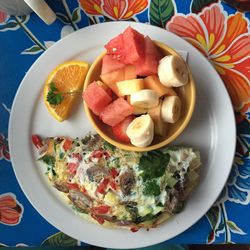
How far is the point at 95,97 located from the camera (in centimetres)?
129

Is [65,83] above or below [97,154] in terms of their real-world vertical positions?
above

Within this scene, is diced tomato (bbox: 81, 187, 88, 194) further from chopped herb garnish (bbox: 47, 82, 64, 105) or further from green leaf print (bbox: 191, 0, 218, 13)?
green leaf print (bbox: 191, 0, 218, 13)

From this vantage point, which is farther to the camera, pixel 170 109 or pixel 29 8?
pixel 29 8

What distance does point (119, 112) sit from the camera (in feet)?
4.21

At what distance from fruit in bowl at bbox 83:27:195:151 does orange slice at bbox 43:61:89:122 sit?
0.07 metres

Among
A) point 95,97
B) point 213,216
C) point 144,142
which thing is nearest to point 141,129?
point 144,142

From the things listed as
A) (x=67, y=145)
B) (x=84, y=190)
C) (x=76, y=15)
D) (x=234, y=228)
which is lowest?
(x=234, y=228)

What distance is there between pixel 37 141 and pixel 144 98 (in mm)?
352

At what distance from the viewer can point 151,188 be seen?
1.30m

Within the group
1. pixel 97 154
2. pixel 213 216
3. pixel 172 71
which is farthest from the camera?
pixel 213 216

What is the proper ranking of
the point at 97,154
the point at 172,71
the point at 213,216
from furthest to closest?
the point at 213,216, the point at 97,154, the point at 172,71

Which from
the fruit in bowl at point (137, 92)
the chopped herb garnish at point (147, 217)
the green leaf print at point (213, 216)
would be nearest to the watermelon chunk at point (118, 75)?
the fruit in bowl at point (137, 92)

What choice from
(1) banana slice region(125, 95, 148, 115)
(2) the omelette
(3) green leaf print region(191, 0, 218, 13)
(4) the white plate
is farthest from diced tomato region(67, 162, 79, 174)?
(3) green leaf print region(191, 0, 218, 13)

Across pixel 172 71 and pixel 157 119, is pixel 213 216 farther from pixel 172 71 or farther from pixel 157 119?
pixel 172 71
